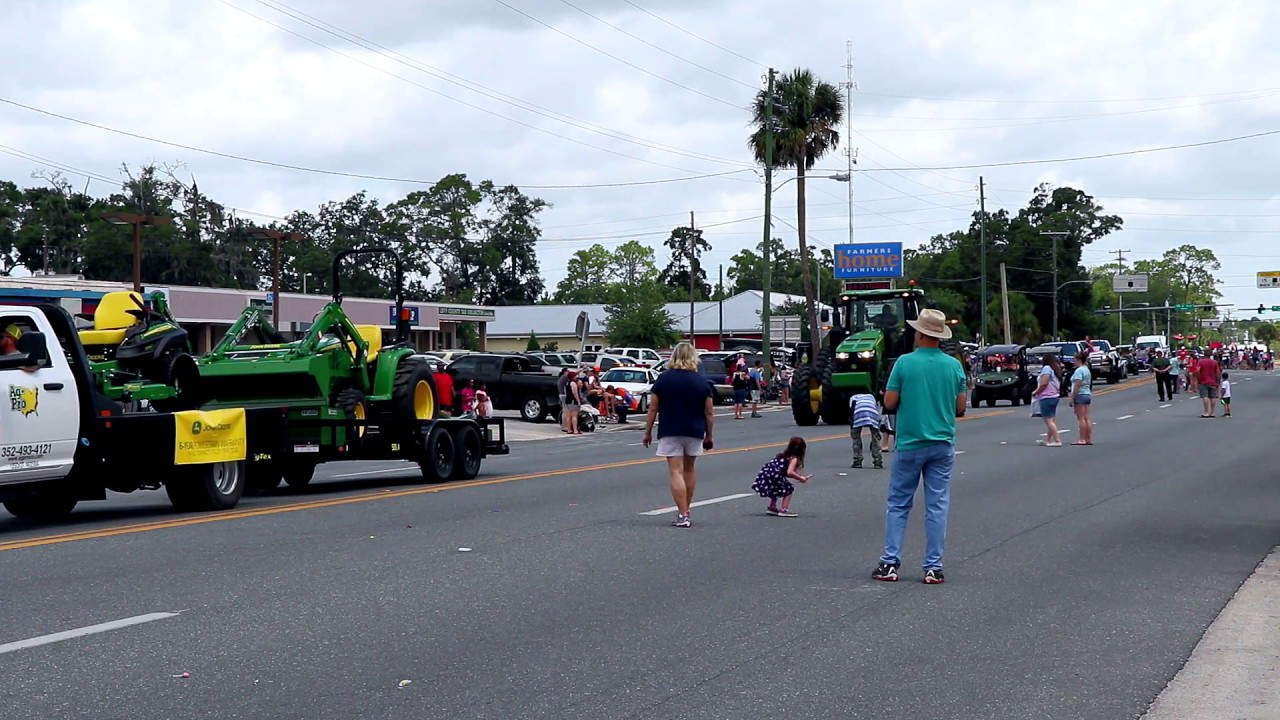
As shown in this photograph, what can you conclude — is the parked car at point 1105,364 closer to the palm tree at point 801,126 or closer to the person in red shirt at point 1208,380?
the palm tree at point 801,126

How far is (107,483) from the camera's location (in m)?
13.7

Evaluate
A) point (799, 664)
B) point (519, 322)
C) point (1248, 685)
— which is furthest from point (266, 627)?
point (519, 322)

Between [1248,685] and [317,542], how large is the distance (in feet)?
24.4

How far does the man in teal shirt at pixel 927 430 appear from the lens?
10078 millimetres

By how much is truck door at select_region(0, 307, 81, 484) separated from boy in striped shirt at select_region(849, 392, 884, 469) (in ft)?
35.0

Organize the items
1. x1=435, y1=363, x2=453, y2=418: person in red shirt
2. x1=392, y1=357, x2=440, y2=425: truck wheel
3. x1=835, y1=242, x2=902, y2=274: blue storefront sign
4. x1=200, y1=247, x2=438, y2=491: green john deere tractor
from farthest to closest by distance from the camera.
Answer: x1=835, y1=242, x2=902, y2=274: blue storefront sign < x1=435, y1=363, x2=453, y2=418: person in red shirt < x1=392, y1=357, x2=440, y2=425: truck wheel < x1=200, y1=247, x2=438, y2=491: green john deere tractor

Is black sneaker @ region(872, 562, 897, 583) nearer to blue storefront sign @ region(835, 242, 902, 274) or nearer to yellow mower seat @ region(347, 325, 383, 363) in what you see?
yellow mower seat @ region(347, 325, 383, 363)

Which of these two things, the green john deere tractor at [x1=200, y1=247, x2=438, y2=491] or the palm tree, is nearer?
the green john deere tractor at [x1=200, y1=247, x2=438, y2=491]

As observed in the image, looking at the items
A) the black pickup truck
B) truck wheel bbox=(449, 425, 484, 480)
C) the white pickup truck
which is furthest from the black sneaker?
the black pickup truck

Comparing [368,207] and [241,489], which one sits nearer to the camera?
[241,489]

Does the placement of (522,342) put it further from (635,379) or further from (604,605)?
(604,605)

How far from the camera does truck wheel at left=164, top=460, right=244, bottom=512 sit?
14.3 metres

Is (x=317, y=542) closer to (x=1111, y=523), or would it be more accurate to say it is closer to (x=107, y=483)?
(x=107, y=483)

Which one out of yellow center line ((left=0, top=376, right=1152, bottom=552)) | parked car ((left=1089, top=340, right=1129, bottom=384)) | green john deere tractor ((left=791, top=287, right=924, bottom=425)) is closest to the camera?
yellow center line ((left=0, top=376, right=1152, bottom=552))
